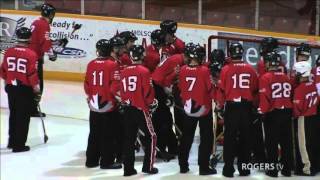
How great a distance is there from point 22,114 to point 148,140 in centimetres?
183

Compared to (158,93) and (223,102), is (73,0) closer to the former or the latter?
(158,93)

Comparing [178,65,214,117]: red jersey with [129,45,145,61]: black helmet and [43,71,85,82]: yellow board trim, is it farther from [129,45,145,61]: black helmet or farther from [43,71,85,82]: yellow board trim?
[43,71,85,82]: yellow board trim

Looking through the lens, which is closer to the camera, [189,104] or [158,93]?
[189,104]

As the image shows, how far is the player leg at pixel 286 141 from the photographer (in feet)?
20.0

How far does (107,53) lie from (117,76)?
0.28 m

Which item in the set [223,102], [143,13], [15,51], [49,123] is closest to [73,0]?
[143,13]

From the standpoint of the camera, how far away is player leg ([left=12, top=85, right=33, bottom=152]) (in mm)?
7301

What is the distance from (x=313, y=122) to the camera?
20.3 ft

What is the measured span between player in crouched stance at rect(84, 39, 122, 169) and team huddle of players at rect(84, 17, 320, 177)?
1 centimetres

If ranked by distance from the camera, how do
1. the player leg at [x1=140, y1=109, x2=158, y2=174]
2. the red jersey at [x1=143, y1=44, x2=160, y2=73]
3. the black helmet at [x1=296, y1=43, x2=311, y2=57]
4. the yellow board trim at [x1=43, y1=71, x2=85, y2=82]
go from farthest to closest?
1. the yellow board trim at [x1=43, y1=71, x2=85, y2=82]
2. the red jersey at [x1=143, y1=44, x2=160, y2=73]
3. the player leg at [x1=140, y1=109, x2=158, y2=174]
4. the black helmet at [x1=296, y1=43, x2=311, y2=57]

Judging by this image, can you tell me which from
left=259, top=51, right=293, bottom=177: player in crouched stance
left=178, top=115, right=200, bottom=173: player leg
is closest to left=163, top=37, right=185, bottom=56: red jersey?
left=178, top=115, right=200, bottom=173: player leg

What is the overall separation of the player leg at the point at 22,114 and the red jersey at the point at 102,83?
42.1 inches

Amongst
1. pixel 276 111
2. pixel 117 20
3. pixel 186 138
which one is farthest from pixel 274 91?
pixel 117 20

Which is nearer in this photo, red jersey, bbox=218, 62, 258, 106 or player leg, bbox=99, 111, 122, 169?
red jersey, bbox=218, 62, 258, 106
